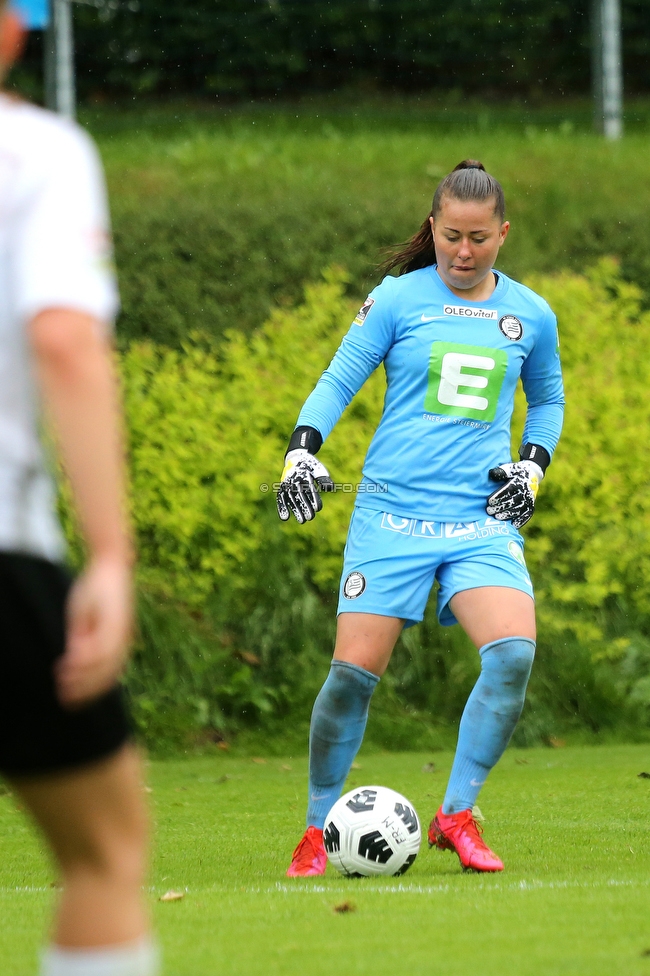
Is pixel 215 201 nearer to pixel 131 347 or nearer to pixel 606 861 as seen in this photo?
pixel 131 347

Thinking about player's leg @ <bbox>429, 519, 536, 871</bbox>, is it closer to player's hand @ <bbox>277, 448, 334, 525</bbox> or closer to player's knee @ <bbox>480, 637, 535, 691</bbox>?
player's knee @ <bbox>480, 637, 535, 691</bbox>

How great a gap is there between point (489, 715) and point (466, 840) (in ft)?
1.42

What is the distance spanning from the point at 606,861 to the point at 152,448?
5.89m

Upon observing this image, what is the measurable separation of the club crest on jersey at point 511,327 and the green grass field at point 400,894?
6.25 feet

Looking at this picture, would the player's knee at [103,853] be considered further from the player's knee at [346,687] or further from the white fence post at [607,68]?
the white fence post at [607,68]

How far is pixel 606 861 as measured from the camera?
18.8 ft

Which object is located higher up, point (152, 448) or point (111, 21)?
point (111, 21)

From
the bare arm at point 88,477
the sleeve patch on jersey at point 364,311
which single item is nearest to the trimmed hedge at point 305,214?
the sleeve patch on jersey at point 364,311

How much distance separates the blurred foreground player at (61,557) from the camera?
2137 millimetres

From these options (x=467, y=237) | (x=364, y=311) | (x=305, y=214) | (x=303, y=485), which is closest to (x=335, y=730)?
(x=303, y=485)

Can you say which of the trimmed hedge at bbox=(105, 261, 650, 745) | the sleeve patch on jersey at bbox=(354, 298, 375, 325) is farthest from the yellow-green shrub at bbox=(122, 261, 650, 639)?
the sleeve patch on jersey at bbox=(354, 298, 375, 325)

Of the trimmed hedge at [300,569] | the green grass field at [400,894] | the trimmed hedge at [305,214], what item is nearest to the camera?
the green grass field at [400,894]

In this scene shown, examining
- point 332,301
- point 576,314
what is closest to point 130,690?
point 332,301

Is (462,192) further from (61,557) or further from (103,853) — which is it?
(103,853)
